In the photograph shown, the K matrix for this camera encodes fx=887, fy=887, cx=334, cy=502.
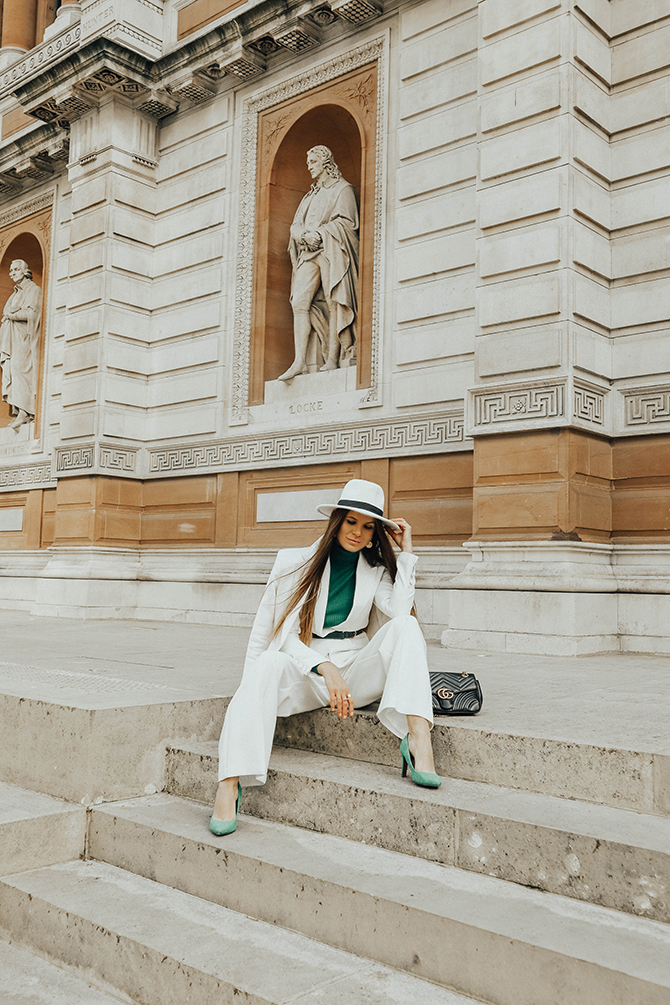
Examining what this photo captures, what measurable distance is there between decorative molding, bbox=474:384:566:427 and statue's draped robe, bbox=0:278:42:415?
981cm

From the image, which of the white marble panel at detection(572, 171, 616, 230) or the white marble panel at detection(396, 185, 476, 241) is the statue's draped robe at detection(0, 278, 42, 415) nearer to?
the white marble panel at detection(396, 185, 476, 241)

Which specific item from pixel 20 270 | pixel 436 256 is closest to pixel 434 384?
pixel 436 256

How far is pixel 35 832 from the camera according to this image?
12.9ft

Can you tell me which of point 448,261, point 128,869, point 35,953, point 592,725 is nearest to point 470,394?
point 448,261

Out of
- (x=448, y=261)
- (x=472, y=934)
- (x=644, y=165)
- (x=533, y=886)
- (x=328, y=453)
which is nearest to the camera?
(x=472, y=934)

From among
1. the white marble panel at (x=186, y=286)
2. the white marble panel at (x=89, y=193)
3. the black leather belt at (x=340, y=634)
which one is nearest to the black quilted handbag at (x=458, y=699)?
the black leather belt at (x=340, y=634)

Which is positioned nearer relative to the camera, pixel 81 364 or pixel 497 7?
pixel 497 7

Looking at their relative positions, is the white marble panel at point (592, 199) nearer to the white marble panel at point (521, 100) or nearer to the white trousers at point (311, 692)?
the white marble panel at point (521, 100)

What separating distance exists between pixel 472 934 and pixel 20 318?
15.3m

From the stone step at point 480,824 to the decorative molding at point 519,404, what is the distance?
4.64 m

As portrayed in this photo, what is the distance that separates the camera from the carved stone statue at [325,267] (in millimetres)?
11312

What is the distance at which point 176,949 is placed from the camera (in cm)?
307

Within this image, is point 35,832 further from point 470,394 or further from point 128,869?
point 470,394

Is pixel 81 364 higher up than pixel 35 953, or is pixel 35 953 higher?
pixel 81 364
